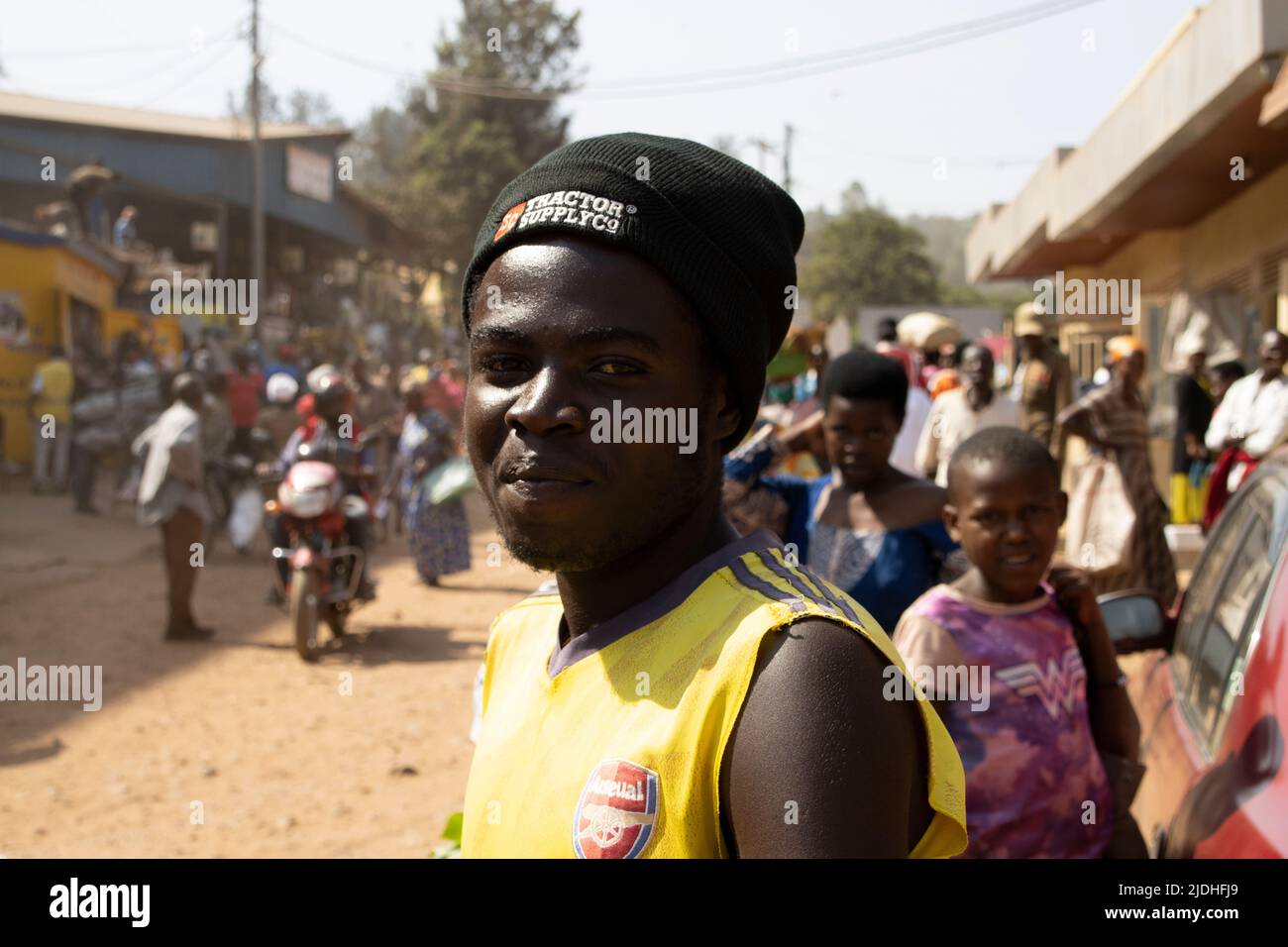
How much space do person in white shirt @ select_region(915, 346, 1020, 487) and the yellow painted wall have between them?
1284 centimetres

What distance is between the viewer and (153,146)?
26.0 m

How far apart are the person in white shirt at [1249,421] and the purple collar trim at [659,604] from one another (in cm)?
775

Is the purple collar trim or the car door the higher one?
the purple collar trim

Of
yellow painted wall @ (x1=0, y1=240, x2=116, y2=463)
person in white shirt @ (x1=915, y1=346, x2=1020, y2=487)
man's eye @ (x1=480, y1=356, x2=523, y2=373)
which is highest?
yellow painted wall @ (x1=0, y1=240, x2=116, y2=463)

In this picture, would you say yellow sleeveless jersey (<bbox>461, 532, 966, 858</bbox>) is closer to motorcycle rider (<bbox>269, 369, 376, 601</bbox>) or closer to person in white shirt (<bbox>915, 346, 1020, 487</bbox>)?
person in white shirt (<bbox>915, 346, 1020, 487</bbox>)

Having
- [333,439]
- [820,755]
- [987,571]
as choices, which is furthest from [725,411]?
[333,439]

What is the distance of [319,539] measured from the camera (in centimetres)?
841

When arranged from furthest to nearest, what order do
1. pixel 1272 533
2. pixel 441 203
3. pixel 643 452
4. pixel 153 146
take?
pixel 441 203 → pixel 153 146 → pixel 1272 533 → pixel 643 452

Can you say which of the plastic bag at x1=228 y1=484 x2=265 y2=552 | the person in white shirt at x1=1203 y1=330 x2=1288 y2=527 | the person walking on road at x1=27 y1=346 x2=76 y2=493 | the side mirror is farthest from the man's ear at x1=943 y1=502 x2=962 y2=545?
the person walking on road at x1=27 y1=346 x2=76 y2=493

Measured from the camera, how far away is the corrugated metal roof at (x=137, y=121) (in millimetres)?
25531

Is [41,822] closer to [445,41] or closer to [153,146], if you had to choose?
[153,146]

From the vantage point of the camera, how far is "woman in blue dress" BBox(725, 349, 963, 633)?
142 inches

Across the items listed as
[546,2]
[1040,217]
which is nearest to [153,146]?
[546,2]

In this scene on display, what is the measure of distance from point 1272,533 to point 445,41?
123 ft
